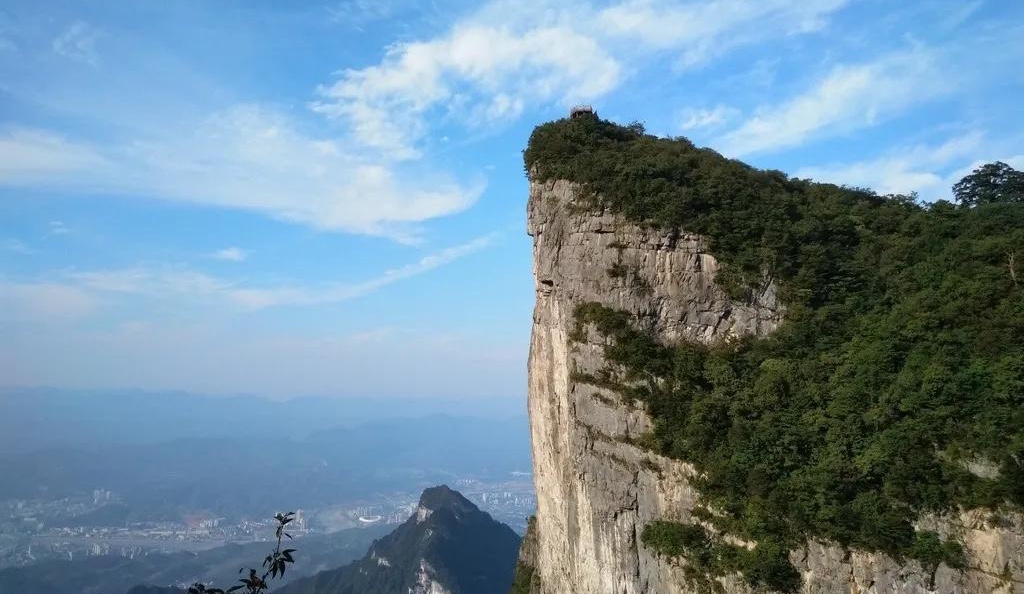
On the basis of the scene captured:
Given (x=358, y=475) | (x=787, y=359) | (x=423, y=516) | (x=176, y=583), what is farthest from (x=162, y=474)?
(x=787, y=359)

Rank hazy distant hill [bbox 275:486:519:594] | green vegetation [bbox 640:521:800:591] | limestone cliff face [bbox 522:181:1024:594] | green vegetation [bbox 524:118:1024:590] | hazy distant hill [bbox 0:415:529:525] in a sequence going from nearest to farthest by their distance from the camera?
green vegetation [bbox 524:118:1024:590]
green vegetation [bbox 640:521:800:591]
limestone cliff face [bbox 522:181:1024:594]
hazy distant hill [bbox 275:486:519:594]
hazy distant hill [bbox 0:415:529:525]

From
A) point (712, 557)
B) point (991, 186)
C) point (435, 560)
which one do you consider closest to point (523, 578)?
point (712, 557)

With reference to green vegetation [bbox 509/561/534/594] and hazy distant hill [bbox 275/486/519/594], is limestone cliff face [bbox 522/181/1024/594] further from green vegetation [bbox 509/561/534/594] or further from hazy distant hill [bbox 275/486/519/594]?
hazy distant hill [bbox 275/486/519/594]

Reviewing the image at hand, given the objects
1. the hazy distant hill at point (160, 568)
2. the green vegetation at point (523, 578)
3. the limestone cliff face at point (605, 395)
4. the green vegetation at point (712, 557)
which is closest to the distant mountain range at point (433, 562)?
the hazy distant hill at point (160, 568)

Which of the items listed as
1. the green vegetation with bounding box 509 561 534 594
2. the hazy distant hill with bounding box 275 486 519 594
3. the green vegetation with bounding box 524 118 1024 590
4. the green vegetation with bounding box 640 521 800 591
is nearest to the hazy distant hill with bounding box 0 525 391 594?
the hazy distant hill with bounding box 275 486 519 594

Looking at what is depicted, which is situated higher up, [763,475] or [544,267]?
[544,267]

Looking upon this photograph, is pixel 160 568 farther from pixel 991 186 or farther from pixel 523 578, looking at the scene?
pixel 991 186

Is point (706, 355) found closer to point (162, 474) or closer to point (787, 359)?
point (787, 359)
